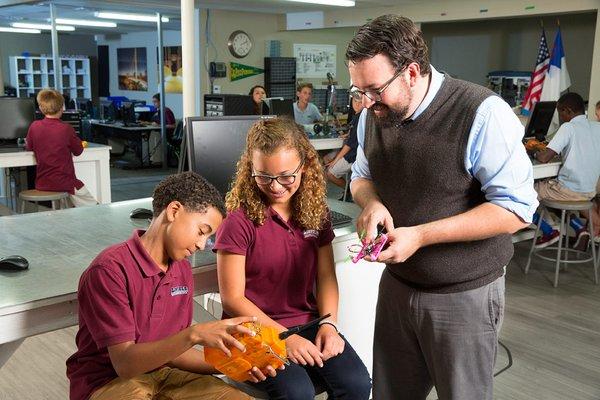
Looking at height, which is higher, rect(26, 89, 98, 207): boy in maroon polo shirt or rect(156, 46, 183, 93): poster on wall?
rect(156, 46, 183, 93): poster on wall

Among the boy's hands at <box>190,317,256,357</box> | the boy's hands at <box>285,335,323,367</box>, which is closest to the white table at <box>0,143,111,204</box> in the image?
the boy's hands at <box>285,335,323,367</box>

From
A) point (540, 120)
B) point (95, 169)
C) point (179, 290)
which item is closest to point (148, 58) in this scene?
point (95, 169)

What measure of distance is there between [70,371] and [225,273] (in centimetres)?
51

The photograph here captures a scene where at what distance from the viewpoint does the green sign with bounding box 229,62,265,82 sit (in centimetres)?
915

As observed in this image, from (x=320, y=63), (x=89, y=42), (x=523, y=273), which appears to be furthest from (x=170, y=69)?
(x=523, y=273)

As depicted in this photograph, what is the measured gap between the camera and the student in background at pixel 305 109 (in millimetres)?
7109

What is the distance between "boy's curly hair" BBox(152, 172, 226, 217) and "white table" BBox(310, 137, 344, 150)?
4.55 meters

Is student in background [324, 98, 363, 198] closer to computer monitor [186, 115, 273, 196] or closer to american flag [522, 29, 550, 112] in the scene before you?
american flag [522, 29, 550, 112]

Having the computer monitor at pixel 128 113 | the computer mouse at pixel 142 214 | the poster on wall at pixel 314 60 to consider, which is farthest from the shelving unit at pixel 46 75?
the computer mouse at pixel 142 214

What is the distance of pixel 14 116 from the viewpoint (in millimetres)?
5359

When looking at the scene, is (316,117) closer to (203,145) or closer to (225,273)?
(203,145)

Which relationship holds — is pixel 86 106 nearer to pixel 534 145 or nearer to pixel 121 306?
pixel 534 145

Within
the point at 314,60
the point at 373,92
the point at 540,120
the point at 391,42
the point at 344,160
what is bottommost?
the point at 344,160

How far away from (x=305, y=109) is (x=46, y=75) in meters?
8.49
